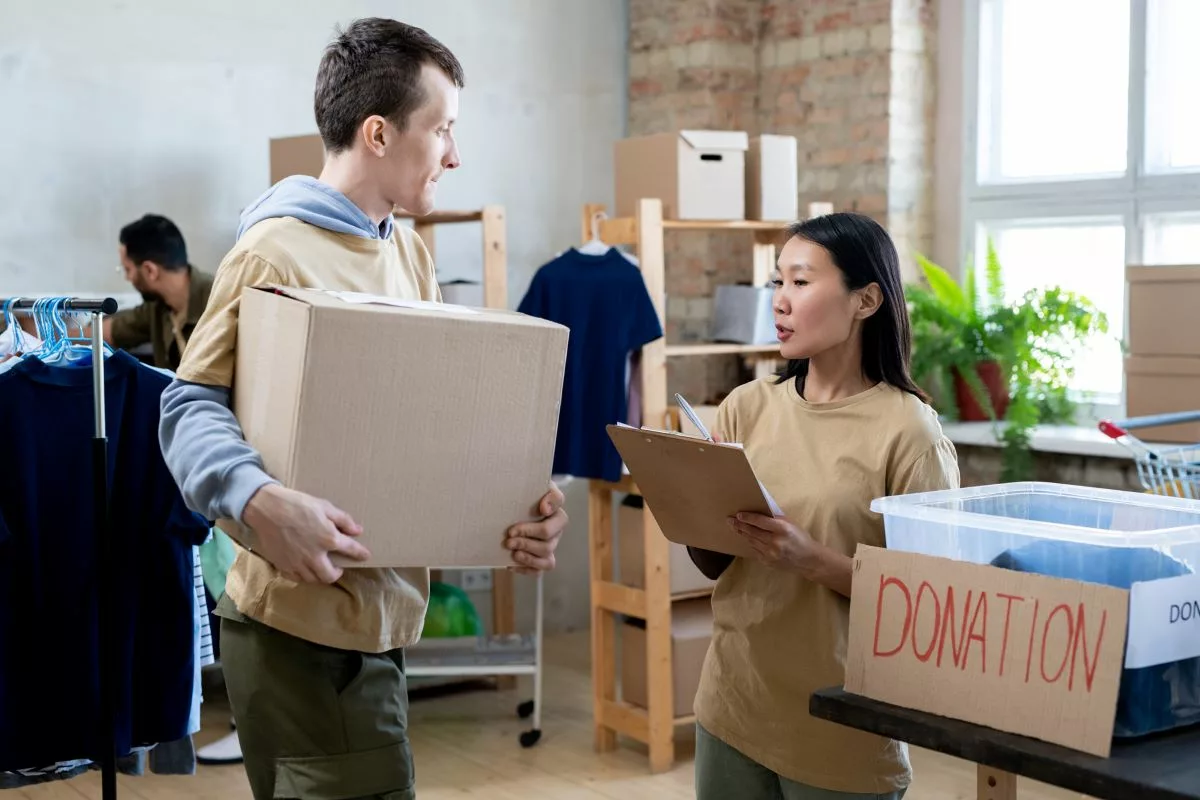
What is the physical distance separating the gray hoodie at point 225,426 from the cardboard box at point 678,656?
2353 millimetres

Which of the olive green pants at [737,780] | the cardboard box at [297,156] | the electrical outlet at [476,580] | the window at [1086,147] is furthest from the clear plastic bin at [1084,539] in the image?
the electrical outlet at [476,580]

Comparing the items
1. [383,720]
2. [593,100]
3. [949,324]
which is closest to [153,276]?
[593,100]

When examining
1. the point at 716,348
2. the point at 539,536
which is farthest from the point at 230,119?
the point at 539,536

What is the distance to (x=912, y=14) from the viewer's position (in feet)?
15.6

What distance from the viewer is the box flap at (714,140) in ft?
12.6

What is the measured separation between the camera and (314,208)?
1.65m

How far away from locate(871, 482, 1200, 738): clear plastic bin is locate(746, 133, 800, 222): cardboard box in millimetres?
2347

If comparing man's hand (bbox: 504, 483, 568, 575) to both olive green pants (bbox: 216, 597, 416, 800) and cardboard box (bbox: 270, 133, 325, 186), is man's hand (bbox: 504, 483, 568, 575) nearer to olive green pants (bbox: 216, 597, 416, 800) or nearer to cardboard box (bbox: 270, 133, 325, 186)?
olive green pants (bbox: 216, 597, 416, 800)

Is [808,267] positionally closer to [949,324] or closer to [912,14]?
[949,324]

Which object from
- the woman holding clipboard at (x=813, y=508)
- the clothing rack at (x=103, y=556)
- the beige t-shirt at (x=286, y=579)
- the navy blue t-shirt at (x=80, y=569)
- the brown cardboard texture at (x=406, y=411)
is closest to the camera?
the brown cardboard texture at (x=406, y=411)

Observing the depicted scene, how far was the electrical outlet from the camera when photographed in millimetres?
5066

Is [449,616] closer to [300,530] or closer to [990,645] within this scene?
[300,530]

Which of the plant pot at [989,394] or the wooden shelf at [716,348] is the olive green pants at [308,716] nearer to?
the wooden shelf at [716,348]

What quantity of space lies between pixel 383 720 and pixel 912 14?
3.82m
